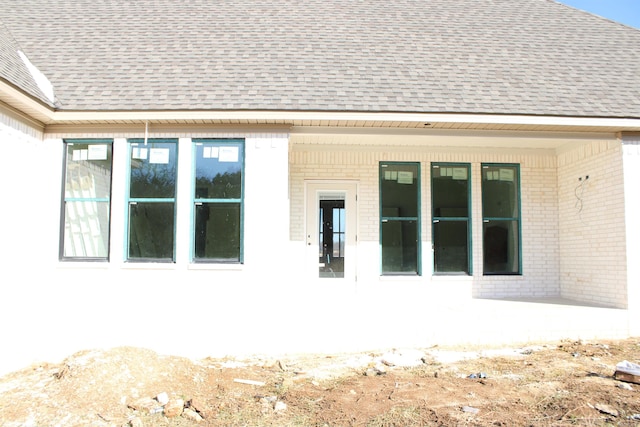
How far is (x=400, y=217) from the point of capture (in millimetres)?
9820

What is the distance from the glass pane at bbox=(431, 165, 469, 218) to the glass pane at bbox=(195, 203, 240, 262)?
4.33 metres

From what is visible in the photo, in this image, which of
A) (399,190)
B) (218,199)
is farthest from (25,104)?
(399,190)

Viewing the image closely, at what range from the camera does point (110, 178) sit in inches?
303

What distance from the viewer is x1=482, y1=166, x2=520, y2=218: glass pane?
392 inches

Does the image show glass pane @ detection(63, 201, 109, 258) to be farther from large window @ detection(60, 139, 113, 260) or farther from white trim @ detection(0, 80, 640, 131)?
white trim @ detection(0, 80, 640, 131)

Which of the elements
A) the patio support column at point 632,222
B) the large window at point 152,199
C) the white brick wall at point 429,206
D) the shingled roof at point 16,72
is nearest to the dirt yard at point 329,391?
the patio support column at point 632,222

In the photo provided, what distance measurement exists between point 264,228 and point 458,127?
3616 mm

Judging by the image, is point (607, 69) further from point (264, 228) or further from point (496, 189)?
point (264, 228)

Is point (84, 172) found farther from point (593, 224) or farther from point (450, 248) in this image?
point (593, 224)

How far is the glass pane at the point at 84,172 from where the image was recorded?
7.70m

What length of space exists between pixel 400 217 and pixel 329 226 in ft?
4.80

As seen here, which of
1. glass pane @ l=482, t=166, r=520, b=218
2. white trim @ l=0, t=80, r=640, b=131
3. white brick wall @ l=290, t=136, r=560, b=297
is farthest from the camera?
glass pane @ l=482, t=166, r=520, b=218

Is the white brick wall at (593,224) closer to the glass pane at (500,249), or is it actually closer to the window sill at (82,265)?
the glass pane at (500,249)

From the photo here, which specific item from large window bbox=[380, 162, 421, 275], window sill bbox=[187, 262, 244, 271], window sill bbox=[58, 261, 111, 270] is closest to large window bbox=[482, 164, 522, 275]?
large window bbox=[380, 162, 421, 275]
